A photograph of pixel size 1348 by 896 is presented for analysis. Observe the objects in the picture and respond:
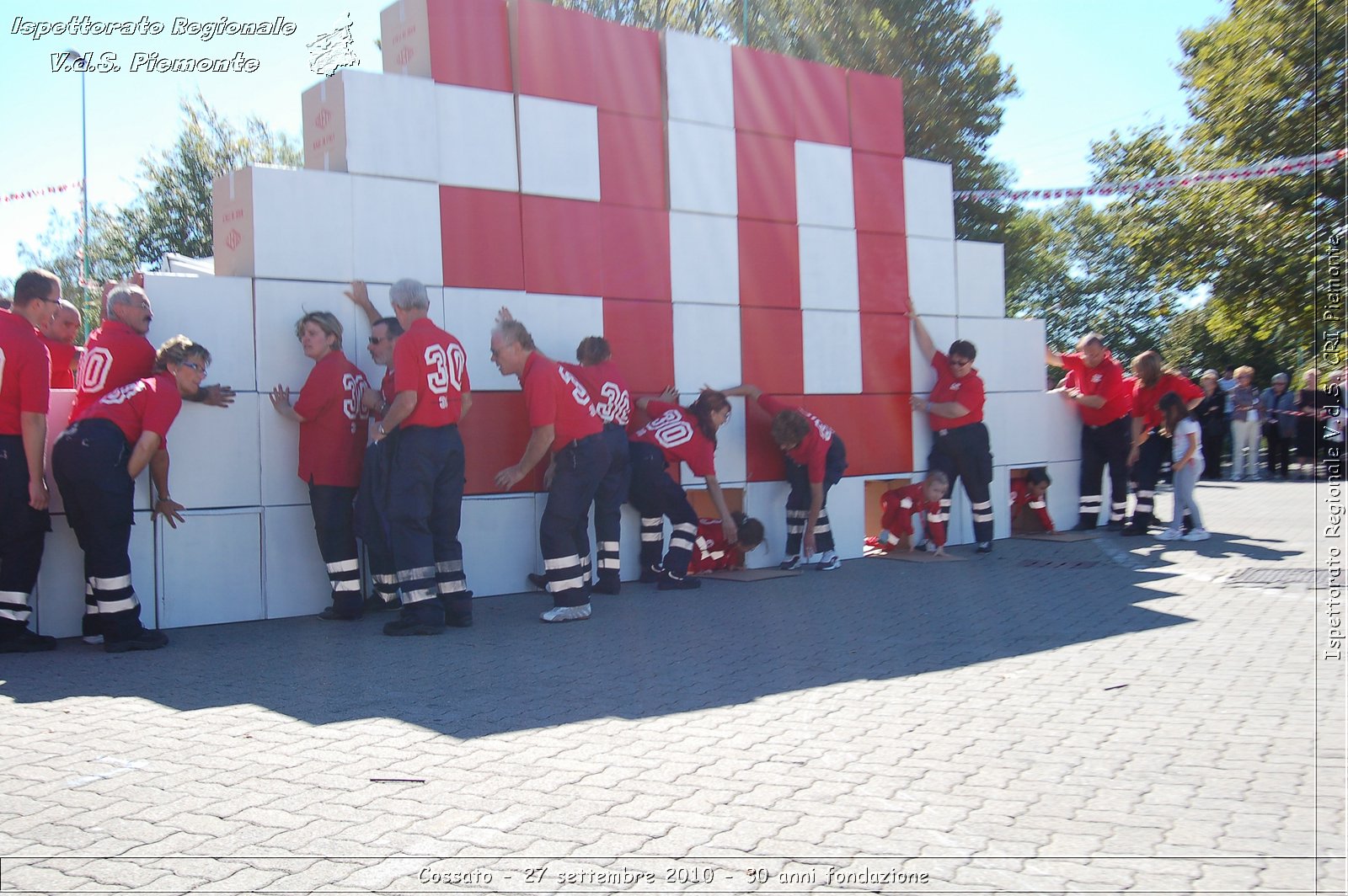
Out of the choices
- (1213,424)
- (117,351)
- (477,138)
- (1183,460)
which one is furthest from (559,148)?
Answer: (1213,424)

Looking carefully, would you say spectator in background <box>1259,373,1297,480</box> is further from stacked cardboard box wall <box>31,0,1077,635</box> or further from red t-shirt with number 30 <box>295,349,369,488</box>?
red t-shirt with number 30 <box>295,349,369,488</box>

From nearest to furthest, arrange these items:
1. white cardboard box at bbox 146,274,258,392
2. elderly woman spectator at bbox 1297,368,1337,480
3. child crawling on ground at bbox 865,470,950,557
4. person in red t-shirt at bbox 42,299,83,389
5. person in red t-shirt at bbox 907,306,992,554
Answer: person in red t-shirt at bbox 42,299,83,389 → white cardboard box at bbox 146,274,258,392 → child crawling on ground at bbox 865,470,950,557 → person in red t-shirt at bbox 907,306,992,554 → elderly woman spectator at bbox 1297,368,1337,480

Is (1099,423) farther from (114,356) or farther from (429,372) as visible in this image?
(114,356)

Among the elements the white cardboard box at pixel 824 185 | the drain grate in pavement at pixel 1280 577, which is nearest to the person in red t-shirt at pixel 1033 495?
the drain grate in pavement at pixel 1280 577

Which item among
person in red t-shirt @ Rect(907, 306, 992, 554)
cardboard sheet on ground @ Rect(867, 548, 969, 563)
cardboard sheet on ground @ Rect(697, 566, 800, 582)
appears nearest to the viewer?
cardboard sheet on ground @ Rect(697, 566, 800, 582)

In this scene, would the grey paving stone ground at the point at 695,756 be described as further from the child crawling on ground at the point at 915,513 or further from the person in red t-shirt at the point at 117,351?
the child crawling on ground at the point at 915,513

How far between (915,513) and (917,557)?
0.56 m

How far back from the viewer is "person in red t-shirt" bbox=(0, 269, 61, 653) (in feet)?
19.8

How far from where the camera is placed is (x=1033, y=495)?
38.8 ft

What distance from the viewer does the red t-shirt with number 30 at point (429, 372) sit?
6.59 meters

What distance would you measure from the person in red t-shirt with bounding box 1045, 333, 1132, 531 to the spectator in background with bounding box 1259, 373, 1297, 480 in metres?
9.74

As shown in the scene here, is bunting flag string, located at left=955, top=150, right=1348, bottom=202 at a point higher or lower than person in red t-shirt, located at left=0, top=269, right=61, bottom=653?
higher

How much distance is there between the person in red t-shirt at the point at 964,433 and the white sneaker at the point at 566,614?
4.78m

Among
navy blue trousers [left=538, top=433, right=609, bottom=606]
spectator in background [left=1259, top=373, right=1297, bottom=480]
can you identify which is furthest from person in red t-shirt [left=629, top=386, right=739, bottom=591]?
spectator in background [left=1259, top=373, right=1297, bottom=480]
